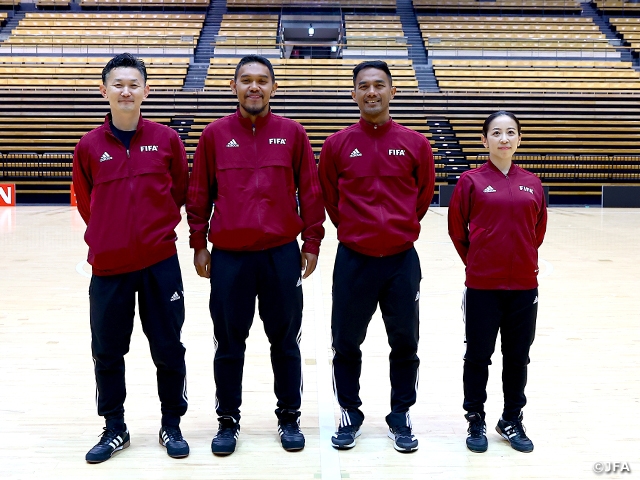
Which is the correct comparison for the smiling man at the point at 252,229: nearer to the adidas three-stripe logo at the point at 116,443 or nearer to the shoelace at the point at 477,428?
the adidas three-stripe logo at the point at 116,443

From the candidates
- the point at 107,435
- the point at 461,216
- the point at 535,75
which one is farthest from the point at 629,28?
the point at 107,435

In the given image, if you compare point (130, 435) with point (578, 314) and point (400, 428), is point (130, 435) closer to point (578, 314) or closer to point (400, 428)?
point (400, 428)

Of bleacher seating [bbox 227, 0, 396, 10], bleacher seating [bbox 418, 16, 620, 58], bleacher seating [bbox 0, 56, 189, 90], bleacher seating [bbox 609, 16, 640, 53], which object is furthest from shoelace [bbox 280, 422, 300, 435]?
bleacher seating [bbox 227, 0, 396, 10]

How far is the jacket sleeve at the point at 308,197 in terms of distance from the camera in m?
2.69

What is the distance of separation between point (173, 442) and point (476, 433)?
1.15m

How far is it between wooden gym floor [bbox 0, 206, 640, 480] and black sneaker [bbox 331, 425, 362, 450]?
0.10 ft

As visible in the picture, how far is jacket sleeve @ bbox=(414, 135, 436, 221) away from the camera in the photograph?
2732 millimetres

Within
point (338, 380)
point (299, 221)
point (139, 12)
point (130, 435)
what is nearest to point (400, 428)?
point (338, 380)

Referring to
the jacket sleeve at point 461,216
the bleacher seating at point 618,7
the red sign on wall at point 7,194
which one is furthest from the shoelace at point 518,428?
the bleacher seating at point 618,7

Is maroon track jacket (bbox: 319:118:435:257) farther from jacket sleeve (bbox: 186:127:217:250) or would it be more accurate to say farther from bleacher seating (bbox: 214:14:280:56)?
bleacher seating (bbox: 214:14:280:56)

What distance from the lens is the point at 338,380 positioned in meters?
2.77

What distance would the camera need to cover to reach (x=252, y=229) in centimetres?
256

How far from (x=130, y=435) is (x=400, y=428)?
107cm

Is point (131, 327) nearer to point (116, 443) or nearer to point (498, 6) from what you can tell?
point (116, 443)
